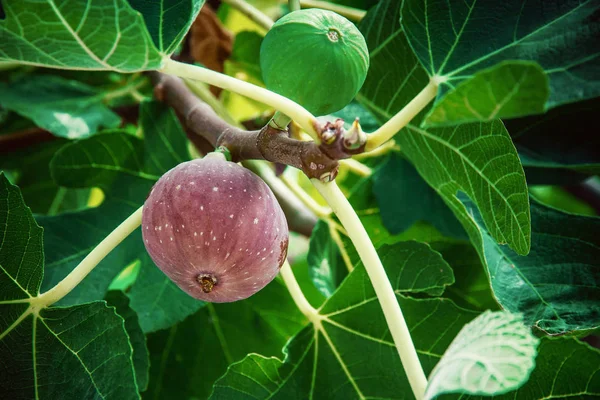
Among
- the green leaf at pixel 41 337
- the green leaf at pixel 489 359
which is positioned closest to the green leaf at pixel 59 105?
the green leaf at pixel 41 337

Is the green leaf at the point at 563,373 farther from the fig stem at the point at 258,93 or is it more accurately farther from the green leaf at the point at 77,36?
the green leaf at the point at 77,36

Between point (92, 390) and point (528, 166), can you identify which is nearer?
point (92, 390)

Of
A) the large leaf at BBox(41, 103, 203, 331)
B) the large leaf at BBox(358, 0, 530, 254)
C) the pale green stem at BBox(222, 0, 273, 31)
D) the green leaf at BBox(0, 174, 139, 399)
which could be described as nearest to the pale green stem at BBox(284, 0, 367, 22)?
the pale green stem at BBox(222, 0, 273, 31)

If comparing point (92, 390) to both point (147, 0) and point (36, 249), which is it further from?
point (147, 0)

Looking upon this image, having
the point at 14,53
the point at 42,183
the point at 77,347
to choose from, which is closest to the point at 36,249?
the point at 77,347

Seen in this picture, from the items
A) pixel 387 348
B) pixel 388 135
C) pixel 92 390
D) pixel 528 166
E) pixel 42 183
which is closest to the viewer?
pixel 388 135

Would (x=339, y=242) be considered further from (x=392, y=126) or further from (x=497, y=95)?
(x=497, y=95)

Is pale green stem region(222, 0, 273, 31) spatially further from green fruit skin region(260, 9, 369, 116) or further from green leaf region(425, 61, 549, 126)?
green leaf region(425, 61, 549, 126)

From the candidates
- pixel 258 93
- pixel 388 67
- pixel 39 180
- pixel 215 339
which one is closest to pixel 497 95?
pixel 258 93
